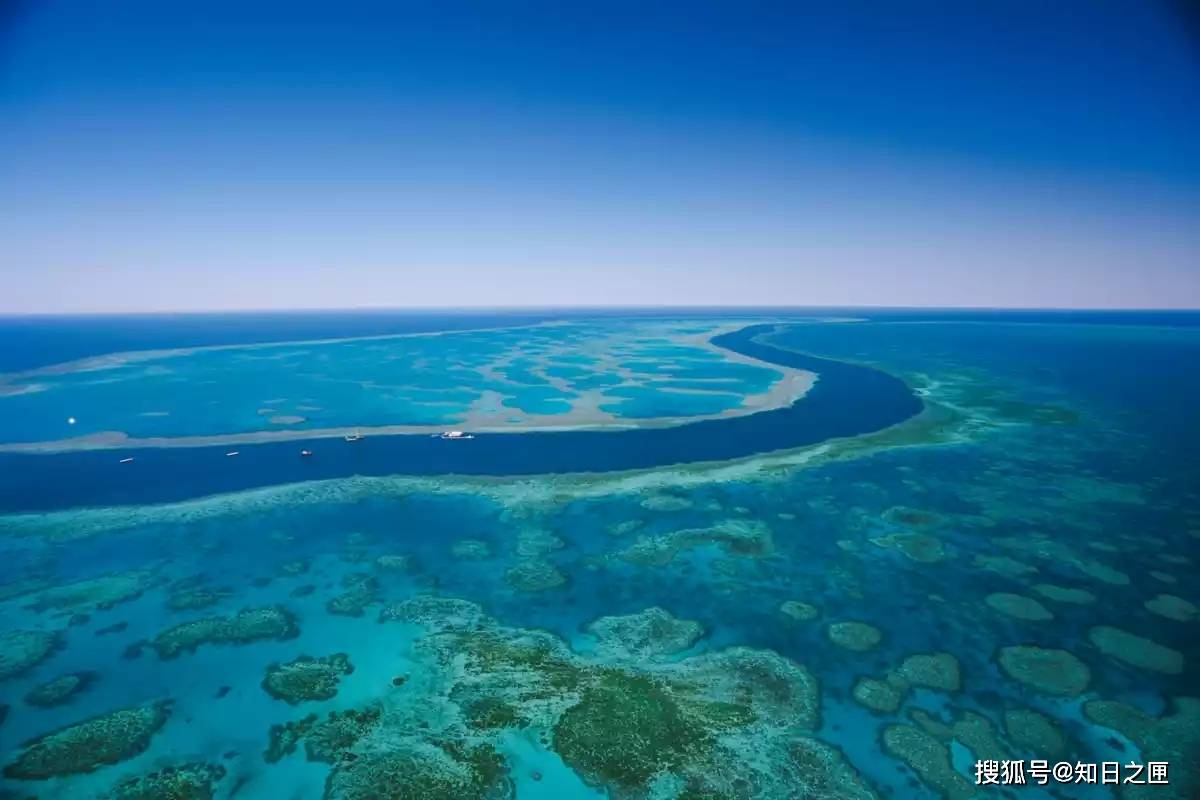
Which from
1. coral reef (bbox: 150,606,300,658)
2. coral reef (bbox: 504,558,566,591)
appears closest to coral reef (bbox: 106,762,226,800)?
coral reef (bbox: 150,606,300,658)

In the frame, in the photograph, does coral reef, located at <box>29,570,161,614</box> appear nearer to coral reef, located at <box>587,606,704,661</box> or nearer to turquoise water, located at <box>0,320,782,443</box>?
coral reef, located at <box>587,606,704,661</box>

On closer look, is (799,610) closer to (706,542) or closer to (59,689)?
(706,542)

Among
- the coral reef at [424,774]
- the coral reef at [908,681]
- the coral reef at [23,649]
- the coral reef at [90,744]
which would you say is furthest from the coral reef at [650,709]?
the coral reef at [23,649]

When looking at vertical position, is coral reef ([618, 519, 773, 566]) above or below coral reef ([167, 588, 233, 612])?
above

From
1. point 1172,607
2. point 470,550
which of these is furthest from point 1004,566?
point 470,550

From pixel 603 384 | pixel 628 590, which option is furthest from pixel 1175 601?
pixel 603 384

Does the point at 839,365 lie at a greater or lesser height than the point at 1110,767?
greater

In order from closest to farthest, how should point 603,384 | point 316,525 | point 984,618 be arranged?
point 984,618 → point 316,525 → point 603,384

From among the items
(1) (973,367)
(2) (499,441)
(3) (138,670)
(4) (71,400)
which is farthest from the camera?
(1) (973,367)

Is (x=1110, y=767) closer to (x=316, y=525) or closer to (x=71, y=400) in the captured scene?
(x=316, y=525)
